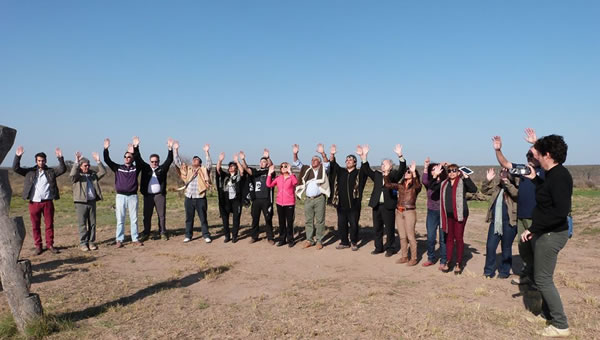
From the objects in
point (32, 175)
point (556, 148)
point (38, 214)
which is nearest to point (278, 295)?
point (556, 148)

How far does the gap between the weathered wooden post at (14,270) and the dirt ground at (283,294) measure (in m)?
0.41

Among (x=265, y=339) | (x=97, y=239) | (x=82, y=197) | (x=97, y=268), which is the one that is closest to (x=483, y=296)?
(x=265, y=339)

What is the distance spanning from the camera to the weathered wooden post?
185 inches

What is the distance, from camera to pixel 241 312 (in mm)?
5656

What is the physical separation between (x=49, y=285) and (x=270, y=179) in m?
4.86

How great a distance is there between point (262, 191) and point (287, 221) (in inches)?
36.1

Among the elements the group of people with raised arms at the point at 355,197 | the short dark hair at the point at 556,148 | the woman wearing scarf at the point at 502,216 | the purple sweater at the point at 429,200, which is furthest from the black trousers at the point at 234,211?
the short dark hair at the point at 556,148

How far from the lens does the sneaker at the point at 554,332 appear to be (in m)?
4.59

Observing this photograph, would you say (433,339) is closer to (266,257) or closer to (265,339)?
(265,339)

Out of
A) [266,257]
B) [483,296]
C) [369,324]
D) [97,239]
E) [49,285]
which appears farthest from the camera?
[97,239]

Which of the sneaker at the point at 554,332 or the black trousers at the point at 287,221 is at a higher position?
the black trousers at the point at 287,221

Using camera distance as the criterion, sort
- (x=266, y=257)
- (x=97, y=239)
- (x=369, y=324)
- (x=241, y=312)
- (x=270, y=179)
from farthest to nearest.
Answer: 1. (x=97, y=239)
2. (x=270, y=179)
3. (x=266, y=257)
4. (x=241, y=312)
5. (x=369, y=324)

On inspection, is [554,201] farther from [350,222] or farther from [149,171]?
[149,171]

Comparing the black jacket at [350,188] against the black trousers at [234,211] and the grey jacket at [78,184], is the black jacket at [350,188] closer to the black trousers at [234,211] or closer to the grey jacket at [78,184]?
the black trousers at [234,211]
